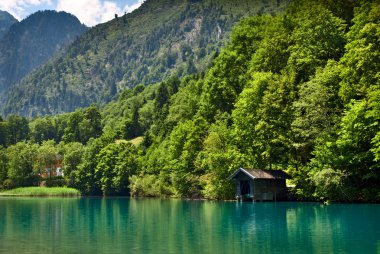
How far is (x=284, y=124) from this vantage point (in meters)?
67.5

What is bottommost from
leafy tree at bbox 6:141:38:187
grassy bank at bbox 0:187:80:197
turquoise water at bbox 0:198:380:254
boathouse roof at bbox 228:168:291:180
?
turquoise water at bbox 0:198:380:254

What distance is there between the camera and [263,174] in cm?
6700

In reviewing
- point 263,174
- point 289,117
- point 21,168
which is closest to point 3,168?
point 21,168

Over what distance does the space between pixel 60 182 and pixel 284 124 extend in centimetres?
7977

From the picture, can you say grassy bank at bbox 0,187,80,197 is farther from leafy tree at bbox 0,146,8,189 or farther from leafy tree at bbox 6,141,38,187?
leafy tree at bbox 0,146,8,189

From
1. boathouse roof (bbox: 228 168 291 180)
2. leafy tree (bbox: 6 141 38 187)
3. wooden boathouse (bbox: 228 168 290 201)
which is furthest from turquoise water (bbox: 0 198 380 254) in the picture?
leafy tree (bbox: 6 141 38 187)

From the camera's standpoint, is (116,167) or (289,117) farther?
(116,167)

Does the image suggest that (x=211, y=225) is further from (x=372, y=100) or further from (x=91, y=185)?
(x=91, y=185)

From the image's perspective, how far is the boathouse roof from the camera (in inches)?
2623

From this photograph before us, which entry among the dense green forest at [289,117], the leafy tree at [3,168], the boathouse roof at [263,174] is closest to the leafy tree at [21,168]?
the leafy tree at [3,168]

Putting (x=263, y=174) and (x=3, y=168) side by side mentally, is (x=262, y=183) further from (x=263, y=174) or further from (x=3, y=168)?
(x=3, y=168)

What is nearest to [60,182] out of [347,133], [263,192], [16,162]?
[16,162]

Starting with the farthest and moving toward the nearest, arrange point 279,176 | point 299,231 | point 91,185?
1. point 91,185
2. point 279,176
3. point 299,231

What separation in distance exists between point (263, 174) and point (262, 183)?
2.09 meters
